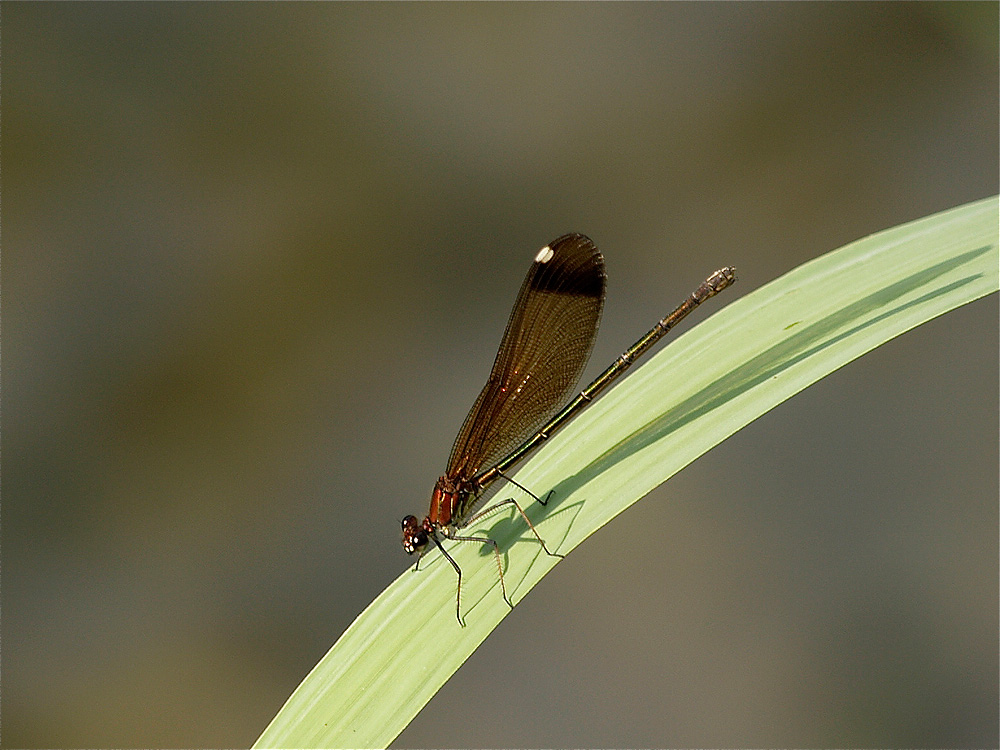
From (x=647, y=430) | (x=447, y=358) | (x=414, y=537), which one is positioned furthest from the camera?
(x=447, y=358)

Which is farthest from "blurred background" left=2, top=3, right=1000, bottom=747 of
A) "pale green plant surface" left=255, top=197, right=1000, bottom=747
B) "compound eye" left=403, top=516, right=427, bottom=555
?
"pale green plant surface" left=255, top=197, right=1000, bottom=747

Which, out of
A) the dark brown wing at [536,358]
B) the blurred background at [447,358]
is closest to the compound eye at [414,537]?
the dark brown wing at [536,358]

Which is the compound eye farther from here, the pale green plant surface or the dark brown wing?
the pale green plant surface

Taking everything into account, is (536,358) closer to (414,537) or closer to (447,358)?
(414,537)

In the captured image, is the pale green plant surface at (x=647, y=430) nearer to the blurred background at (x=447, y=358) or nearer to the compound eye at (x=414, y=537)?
the compound eye at (x=414, y=537)

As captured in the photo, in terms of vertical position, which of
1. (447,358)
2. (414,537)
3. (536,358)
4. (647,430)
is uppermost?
(447,358)

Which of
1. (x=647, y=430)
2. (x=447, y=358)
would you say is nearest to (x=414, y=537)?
(x=647, y=430)
